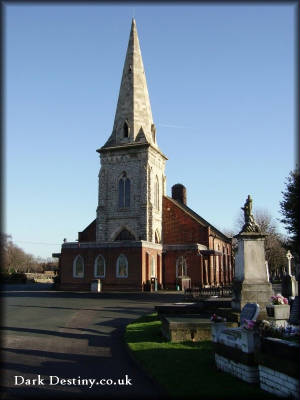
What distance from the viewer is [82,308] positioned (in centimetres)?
2052

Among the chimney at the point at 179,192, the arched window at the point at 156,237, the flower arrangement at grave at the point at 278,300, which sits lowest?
the flower arrangement at grave at the point at 278,300

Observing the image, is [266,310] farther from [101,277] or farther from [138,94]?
[138,94]

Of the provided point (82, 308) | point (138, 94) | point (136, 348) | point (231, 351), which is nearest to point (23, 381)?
point (136, 348)

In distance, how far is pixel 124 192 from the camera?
4225 cm

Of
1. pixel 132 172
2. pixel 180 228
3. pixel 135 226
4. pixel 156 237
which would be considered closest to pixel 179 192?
pixel 180 228

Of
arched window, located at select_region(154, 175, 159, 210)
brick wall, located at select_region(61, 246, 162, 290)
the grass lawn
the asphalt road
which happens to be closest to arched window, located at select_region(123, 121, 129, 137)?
arched window, located at select_region(154, 175, 159, 210)

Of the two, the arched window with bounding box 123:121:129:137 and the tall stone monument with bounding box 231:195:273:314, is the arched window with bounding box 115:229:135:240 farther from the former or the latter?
the tall stone monument with bounding box 231:195:273:314

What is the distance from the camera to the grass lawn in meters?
6.52

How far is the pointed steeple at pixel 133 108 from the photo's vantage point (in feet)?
144

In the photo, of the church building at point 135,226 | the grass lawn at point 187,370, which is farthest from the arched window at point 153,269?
the grass lawn at point 187,370

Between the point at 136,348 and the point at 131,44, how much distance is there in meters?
44.0

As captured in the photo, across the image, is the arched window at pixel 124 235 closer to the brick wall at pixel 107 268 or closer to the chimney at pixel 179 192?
the brick wall at pixel 107 268

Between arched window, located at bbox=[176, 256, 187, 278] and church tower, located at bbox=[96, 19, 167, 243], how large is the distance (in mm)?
3482

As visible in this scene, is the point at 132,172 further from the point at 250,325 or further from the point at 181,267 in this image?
the point at 250,325
